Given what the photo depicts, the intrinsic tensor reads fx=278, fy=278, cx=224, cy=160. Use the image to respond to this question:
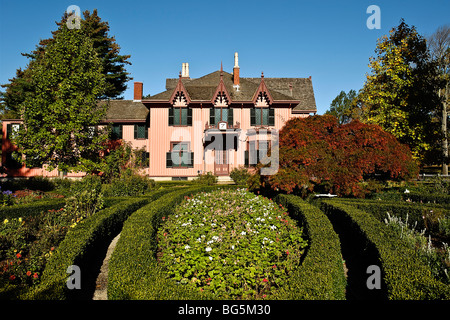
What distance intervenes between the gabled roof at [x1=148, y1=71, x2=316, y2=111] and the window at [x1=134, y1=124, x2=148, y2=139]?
10.1 ft

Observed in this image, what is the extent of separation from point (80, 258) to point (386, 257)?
5.98m

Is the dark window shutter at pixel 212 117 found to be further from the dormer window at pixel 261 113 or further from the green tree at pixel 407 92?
the green tree at pixel 407 92

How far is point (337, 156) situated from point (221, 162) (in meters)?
15.2

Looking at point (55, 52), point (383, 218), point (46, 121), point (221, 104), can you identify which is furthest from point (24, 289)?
point (221, 104)

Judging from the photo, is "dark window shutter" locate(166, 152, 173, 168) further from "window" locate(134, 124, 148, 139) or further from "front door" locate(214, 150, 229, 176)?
"front door" locate(214, 150, 229, 176)

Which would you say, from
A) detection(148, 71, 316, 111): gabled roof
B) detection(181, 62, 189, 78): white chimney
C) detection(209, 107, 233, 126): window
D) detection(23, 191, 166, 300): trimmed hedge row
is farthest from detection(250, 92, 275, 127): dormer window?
detection(23, 191, 166, 300): trimmed hedge row

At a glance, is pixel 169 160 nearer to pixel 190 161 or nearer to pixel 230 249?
pixel 190 161

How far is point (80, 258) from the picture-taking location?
5648 mm

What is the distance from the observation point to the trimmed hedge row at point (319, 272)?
169 inches

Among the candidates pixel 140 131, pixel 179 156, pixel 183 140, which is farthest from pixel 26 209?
pixel 140 131

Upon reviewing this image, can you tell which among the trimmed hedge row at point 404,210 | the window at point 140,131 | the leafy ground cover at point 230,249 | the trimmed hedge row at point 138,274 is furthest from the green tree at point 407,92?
the trimmed hedge row at point 138,274

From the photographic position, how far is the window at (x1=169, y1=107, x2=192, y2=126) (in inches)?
999

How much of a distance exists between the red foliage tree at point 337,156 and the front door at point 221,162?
529 inches
